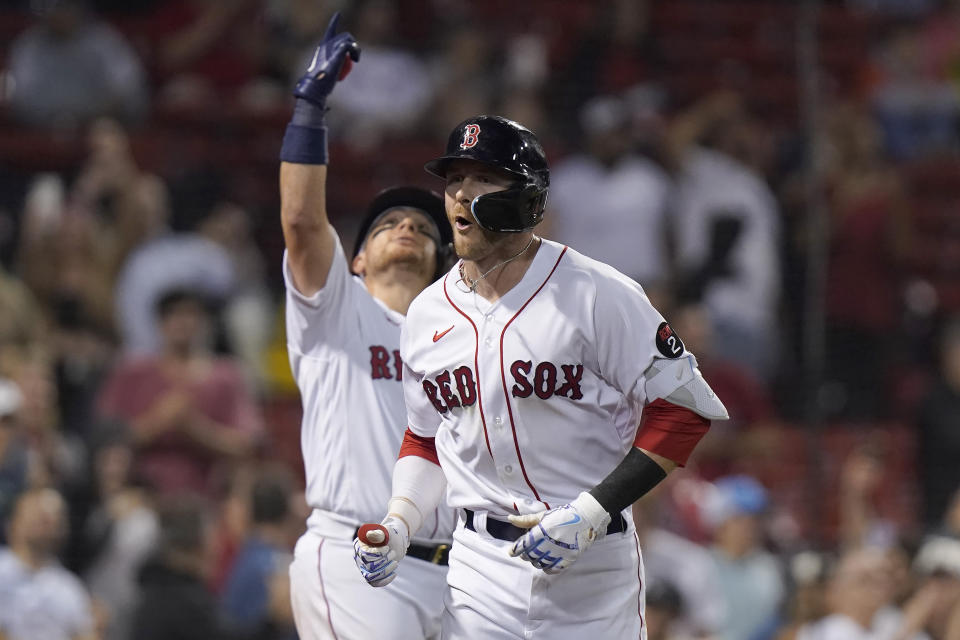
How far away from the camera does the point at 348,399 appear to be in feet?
14.1

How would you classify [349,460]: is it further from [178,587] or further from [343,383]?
[178,587]

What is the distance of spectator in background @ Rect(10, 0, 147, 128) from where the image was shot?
29.3 ft

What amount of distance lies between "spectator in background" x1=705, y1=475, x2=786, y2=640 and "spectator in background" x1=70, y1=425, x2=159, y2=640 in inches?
107

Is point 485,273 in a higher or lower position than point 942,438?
higher

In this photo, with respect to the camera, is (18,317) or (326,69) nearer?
(326,69)

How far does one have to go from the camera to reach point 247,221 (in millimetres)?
8930

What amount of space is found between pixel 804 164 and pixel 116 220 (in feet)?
13.6

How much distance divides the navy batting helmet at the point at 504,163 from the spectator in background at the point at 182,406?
3989 mm

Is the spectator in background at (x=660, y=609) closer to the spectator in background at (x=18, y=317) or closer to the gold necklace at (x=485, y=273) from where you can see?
the gold necklace at (x=485, y=273)

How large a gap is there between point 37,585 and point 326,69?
3105mm

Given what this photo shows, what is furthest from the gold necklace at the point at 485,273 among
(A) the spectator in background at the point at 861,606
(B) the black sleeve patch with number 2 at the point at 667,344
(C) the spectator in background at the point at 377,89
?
(C) the spectator in background at the point at 377,89

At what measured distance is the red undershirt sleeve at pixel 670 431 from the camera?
351cm

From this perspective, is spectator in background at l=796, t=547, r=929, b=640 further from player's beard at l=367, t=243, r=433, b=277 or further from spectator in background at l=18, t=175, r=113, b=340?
spectator in background at l=18, t=175, r=113, b=340

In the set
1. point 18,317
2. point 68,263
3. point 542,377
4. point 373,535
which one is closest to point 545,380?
point 542,377
